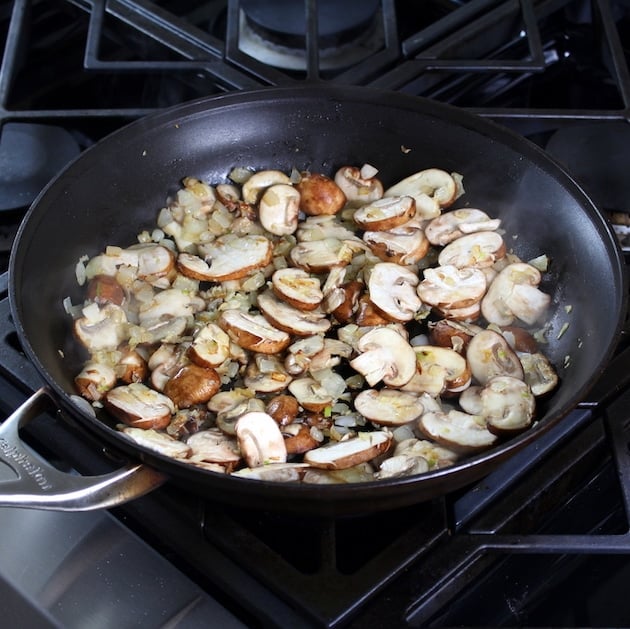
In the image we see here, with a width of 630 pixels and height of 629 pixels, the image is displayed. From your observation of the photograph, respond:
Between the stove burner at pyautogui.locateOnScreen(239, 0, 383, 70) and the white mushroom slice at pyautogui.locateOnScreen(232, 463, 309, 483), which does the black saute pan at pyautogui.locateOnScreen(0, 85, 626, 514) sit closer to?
the white mushroom slice at pyautogui.locateOnScreen(232, 463, 309, 483)

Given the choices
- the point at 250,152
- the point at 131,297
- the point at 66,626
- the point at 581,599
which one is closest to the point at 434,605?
the point at 581,599

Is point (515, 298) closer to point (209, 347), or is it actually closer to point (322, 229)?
point (322, 229)

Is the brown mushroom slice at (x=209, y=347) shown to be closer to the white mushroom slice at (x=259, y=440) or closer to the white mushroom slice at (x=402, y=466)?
the white mushroom slice at (x=259, y=440)

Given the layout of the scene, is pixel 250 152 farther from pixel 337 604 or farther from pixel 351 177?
pixel 337 604

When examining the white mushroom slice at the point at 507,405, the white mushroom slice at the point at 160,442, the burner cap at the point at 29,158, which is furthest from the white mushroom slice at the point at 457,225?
the burner cap at the point at 29,158

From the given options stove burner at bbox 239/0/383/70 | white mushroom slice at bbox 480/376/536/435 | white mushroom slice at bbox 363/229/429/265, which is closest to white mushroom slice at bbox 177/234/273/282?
white mushroom slice at bbox 363/229/429/265

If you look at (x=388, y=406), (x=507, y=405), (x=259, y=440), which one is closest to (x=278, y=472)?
(x=259, y=440)
